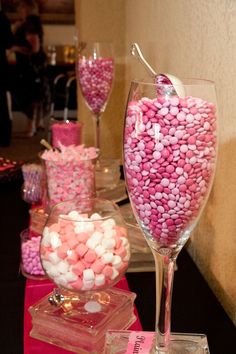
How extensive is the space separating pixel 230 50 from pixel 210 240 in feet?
1.13

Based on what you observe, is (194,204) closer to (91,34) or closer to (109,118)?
(109,118)

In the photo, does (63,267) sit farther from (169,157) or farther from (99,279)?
(169,157)

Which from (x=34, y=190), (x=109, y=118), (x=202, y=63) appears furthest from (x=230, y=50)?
(x=109, y=118)

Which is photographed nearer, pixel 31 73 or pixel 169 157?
pixel 169 157

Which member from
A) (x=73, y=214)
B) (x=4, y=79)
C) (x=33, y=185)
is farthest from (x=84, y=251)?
(x=4, y=79)

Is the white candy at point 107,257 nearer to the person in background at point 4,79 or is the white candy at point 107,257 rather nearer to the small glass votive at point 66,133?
the small glass votive at point 66,133

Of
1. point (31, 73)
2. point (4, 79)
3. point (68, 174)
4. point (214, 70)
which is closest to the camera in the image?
point (214, 70)

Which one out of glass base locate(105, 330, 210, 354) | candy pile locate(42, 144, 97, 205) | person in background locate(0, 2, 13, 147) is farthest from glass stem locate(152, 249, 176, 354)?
person in background locate(0, 2, 13, 147)

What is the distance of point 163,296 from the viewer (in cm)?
64

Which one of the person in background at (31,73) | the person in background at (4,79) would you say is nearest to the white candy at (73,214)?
the person in background at (4,79)

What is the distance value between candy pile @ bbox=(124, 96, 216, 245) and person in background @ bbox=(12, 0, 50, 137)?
512cm

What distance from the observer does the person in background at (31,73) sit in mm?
5484

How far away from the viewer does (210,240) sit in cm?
92

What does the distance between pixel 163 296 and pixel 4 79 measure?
436 cm
